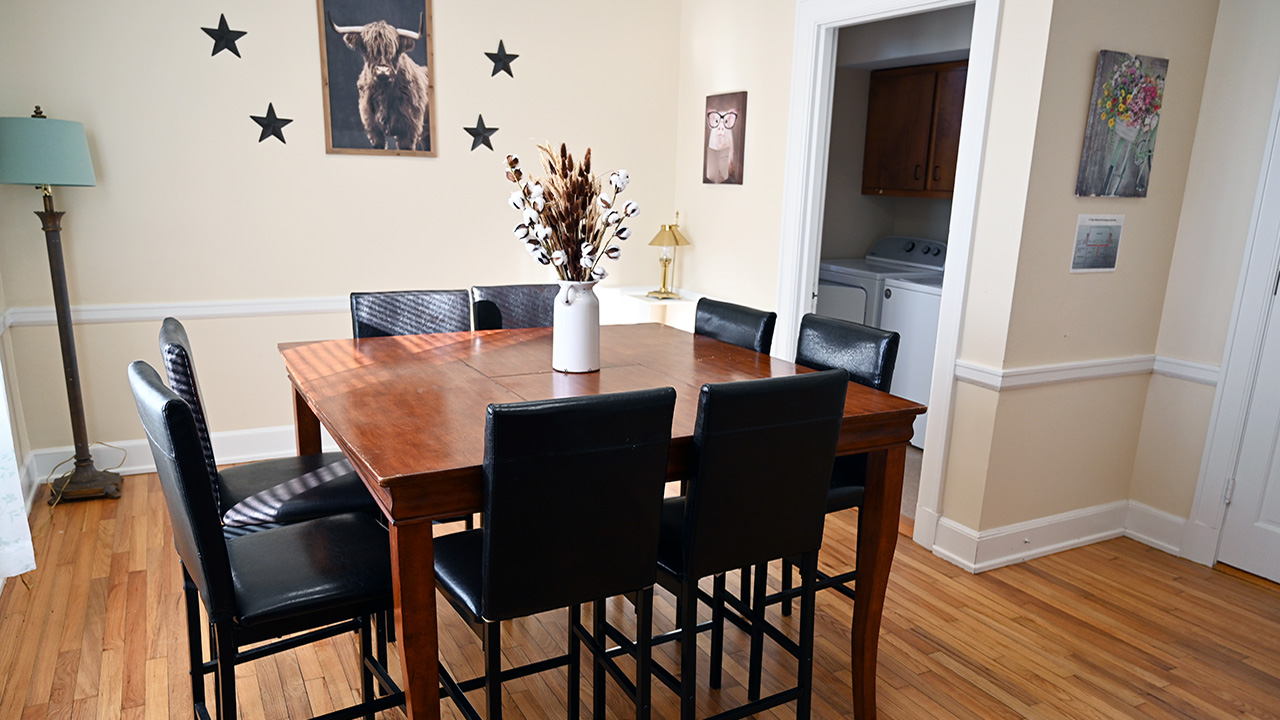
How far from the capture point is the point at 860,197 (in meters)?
5.48

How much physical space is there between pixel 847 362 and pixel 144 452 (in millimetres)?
3407

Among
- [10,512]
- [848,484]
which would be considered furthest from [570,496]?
[10,512]

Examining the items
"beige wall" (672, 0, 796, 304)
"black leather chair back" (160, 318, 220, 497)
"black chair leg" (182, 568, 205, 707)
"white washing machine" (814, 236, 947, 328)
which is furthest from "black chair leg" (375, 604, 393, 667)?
"white washing machine" (814, 236, 947, 328)

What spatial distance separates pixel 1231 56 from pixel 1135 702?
2.43m

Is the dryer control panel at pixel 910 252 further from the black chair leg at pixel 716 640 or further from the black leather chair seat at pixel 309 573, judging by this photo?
the black leather chair seat at pixel 309 573

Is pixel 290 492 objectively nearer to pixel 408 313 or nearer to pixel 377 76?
pixel 408 313

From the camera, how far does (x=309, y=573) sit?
1.79m

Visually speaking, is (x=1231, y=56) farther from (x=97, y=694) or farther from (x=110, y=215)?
(x=110, y=215)

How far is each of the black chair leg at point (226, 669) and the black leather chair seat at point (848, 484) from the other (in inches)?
59.1

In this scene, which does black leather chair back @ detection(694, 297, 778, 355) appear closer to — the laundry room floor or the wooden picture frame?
the laundry room floor

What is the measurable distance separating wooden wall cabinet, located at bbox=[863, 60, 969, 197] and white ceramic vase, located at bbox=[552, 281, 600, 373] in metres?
3.08

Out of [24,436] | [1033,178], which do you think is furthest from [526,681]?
[24,436]

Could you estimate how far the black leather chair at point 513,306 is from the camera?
134 inches

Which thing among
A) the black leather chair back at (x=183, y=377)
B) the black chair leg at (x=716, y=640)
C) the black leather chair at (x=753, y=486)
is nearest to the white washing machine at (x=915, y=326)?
the black chair leg at (x=716, y=640)
